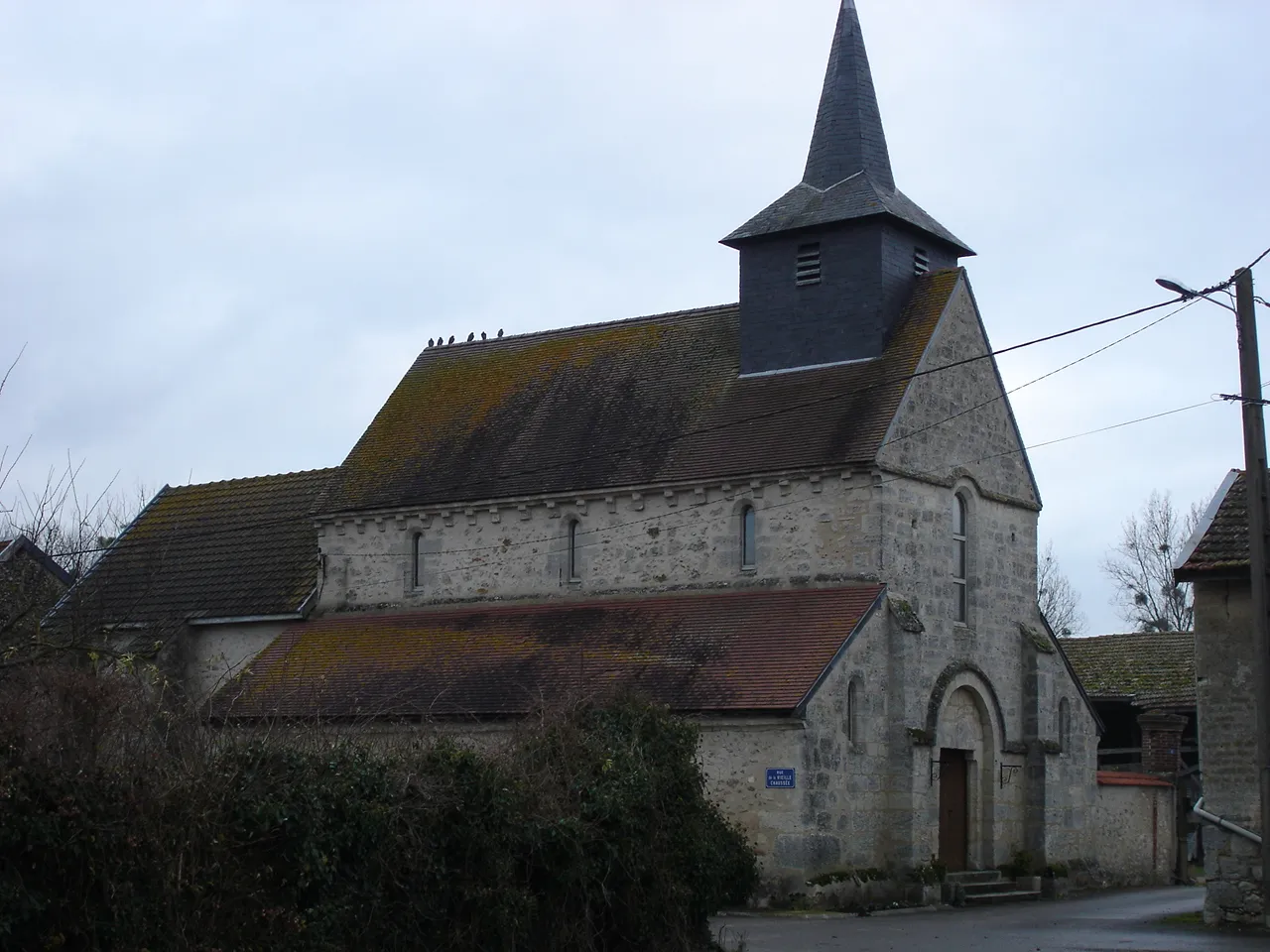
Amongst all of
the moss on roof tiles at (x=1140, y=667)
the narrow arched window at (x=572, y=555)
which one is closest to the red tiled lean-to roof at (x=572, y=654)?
the narrow arched window at (x=572, y=555)

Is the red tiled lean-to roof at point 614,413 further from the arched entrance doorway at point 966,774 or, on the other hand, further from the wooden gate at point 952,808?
the wooden gate at point 952,808

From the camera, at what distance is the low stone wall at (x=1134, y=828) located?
33000 millimetres

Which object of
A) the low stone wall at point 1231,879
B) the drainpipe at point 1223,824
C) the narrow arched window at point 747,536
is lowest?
the low stone wall at point 1231,879

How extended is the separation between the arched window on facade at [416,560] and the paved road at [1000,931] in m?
11.8

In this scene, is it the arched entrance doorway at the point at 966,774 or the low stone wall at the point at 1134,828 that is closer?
the arched entrance doorway at the point at 966,774

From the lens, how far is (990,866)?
98.1 feet

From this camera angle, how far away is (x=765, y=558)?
2931 cm

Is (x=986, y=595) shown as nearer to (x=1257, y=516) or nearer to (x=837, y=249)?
(x=837, y=249)

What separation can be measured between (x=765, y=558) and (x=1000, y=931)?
8.62 meters

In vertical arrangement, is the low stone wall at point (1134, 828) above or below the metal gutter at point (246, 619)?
below

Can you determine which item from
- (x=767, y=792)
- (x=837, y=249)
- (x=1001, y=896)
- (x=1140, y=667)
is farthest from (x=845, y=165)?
(x=1140, y=667)

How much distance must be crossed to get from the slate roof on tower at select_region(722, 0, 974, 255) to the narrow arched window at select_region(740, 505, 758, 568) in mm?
5691

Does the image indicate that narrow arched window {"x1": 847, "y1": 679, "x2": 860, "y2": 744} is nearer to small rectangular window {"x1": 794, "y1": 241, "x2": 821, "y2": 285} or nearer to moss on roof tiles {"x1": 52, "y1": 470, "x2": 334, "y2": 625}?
small rectangular window {"x1": 794, "y1": 241, "x2": 821, "y2": 285}

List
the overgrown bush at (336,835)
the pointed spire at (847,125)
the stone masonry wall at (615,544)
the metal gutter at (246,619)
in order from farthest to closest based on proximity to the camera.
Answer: the metal gutter at (246,619) < the pointed spire at (847,125) < the stone masonry wall at (615,544) < the overgrown bush at (336,835)
